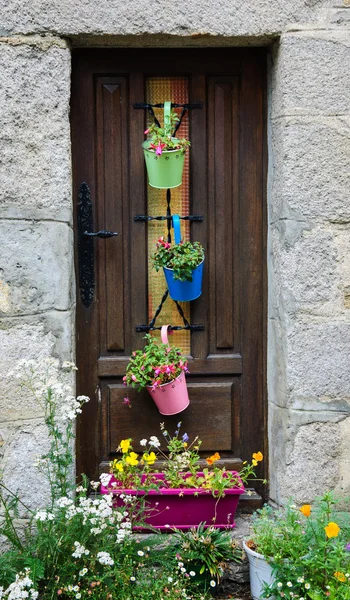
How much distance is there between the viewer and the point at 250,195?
3201 millimetres

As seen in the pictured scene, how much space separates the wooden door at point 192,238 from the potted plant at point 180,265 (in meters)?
0.13

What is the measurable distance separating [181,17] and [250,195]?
795 millimetres

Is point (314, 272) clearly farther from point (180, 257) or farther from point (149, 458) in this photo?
point (149, 458)

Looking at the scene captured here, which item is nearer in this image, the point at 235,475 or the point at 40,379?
the point at 40,379

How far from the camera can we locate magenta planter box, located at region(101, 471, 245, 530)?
2.92 m

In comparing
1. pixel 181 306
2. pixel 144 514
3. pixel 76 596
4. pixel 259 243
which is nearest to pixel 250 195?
pixel 259 243

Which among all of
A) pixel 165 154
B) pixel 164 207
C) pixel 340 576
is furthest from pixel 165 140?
pixel 340 576

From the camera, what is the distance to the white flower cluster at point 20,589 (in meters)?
2.40

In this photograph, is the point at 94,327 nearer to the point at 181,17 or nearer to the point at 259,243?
the point at 259,243

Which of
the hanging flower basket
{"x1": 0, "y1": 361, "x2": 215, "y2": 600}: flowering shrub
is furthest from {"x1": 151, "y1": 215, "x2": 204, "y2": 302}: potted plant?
{"x1": 0, "y1": 361, "x2": 215, "y2": 600}: flowering shrub

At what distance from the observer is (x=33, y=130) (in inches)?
114

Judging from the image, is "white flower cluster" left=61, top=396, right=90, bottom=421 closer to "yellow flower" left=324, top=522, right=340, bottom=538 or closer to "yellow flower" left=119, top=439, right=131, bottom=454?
"yellow flower" left=119, top=439, right=131, bottom=454

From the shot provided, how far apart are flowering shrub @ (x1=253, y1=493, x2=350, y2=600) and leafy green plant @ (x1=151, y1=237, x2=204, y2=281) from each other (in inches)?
39.5

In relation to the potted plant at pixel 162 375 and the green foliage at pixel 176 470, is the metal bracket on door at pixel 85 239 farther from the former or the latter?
the green foliage at pixel 176 470
